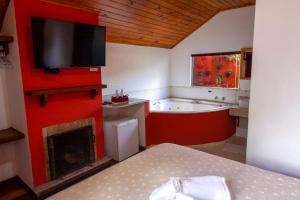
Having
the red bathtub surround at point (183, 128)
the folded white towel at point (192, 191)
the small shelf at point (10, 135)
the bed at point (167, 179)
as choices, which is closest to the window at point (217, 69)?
the red bathtub surround at point (183, 128)

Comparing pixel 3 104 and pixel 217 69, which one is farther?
pixel 217 69

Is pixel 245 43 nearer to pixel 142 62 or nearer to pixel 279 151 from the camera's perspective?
pixel 142 62

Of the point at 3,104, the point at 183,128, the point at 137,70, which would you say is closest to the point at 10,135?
the point at 3,104

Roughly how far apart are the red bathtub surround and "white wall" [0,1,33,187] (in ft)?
6.39

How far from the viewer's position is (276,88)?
1.76 m

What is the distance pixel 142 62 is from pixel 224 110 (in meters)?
2.03

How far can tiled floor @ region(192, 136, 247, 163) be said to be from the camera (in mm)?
3304

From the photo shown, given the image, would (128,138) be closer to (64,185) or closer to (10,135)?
(64,185)

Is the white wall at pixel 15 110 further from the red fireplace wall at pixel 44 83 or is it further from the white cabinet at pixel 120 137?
the white cabinet at pixel 120 137

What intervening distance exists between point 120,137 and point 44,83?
136cm

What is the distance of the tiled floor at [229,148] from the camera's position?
330cm

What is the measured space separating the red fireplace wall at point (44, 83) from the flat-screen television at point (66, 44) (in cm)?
15

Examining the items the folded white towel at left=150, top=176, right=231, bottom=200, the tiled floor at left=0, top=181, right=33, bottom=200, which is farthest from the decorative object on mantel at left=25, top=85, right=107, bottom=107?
the folded white towel at left=150, top=176, right=231, bottom=200

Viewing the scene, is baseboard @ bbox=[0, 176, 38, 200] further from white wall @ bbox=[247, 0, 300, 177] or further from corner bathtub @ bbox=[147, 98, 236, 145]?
white wall @ bbox=[247, 0, 300, 177]
